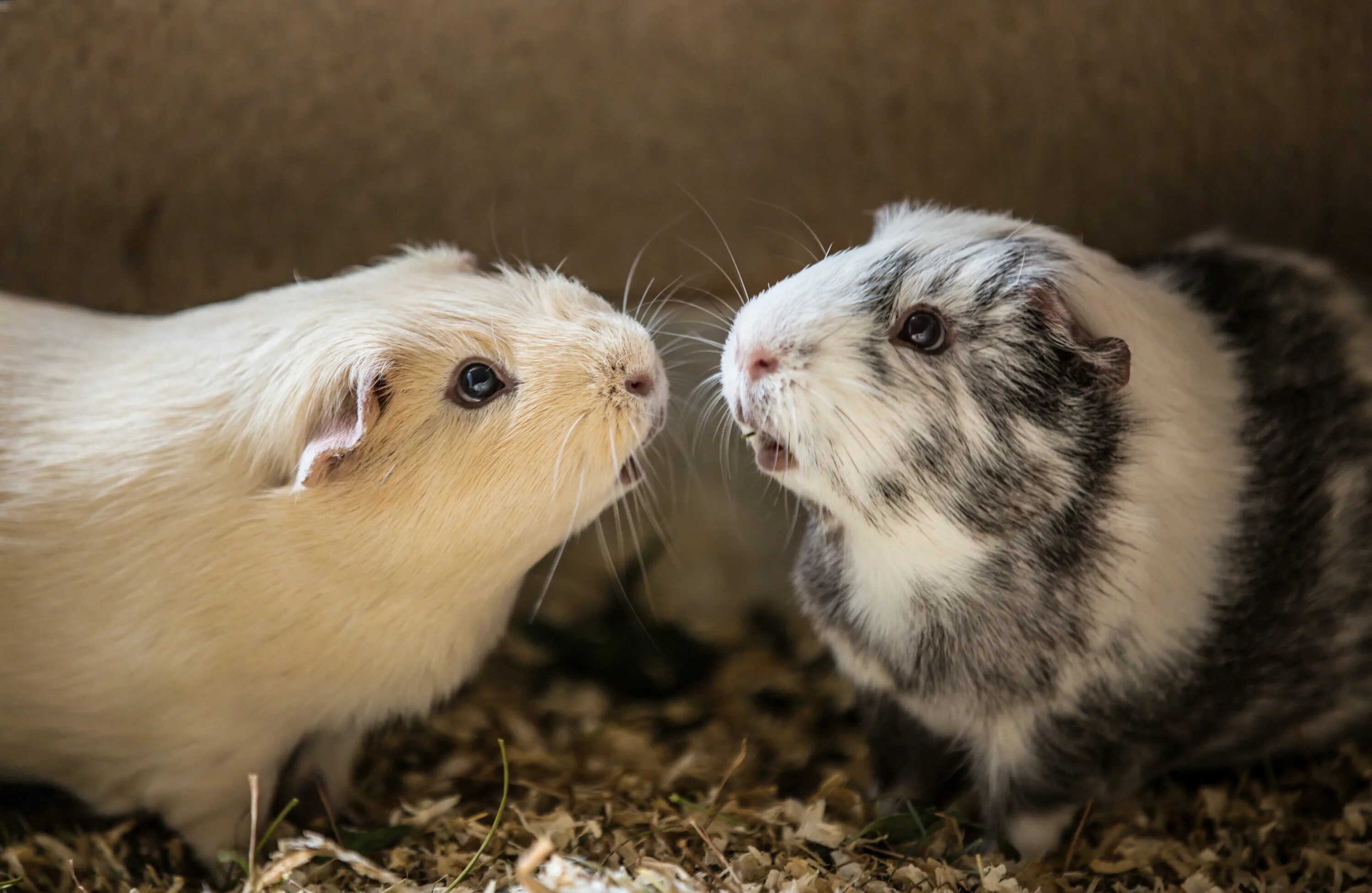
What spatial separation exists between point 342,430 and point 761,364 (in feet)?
2.41

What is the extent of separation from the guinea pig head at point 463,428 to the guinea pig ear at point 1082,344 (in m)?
0.72

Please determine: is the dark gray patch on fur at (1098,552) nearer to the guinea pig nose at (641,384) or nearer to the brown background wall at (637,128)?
the guinea pig nose at (641,384)

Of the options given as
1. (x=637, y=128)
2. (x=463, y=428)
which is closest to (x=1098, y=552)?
(x=463, y=428)

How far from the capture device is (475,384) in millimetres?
2174

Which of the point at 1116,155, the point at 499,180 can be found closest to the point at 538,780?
the point at 499,180

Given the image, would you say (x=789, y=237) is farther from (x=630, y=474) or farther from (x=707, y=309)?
(x=630, y=474)

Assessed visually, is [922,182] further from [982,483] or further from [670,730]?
[670,730]

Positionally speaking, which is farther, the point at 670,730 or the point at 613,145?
the point at 613,145

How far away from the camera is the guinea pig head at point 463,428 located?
212 centimetres

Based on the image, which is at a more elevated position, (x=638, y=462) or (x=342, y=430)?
(x=342, y=430)

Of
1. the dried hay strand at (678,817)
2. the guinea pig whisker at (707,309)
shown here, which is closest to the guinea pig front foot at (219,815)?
the dried hay strand at (678,817)

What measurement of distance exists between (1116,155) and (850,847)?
1791 mm

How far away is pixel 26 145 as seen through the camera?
269cm

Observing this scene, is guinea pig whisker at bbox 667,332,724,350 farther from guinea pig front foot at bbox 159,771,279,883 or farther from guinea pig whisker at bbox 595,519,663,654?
guinea pig front foot at bbox 159,771,279,883
